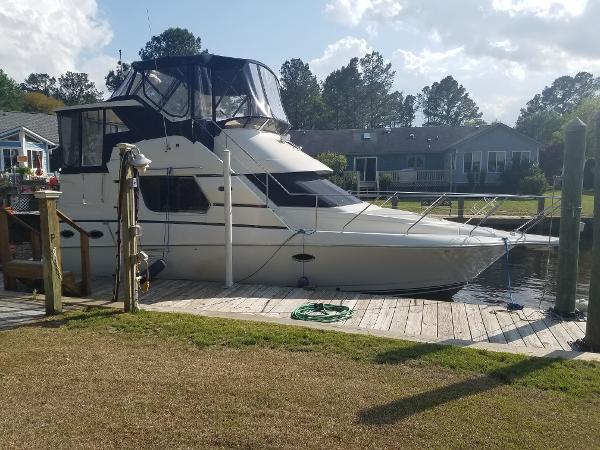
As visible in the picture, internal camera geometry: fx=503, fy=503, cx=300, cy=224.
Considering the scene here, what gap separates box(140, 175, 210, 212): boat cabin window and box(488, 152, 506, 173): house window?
29255mm

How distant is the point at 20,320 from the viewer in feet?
19.5

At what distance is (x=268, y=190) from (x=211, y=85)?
2.31 meters

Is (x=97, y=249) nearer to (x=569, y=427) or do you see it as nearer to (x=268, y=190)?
(x=268, y=190)

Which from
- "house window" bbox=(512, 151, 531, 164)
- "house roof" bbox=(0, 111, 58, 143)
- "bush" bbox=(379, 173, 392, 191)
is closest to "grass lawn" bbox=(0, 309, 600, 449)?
"bush" bbox=(379, 173, 392, 191)

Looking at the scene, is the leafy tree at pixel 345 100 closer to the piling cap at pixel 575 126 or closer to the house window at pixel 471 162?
the house window at pixel 471 162

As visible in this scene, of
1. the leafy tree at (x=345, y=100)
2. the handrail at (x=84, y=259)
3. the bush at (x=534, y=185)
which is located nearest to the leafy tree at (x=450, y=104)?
the leafy tree at (x=345, y=100)

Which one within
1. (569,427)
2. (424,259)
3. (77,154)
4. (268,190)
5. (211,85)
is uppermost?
(211,85)

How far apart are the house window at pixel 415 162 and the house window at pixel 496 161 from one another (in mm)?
4493

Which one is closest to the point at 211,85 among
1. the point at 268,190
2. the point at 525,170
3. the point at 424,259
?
the point at 268,190

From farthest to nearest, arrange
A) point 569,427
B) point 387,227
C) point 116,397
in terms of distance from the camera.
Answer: point 387,227
point 116,397
point 569,427

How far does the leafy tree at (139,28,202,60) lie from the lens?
59.1 metres

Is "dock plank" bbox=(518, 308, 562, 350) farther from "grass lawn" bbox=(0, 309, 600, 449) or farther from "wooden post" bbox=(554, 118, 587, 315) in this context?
"grass lawn" bbox=(0, 309, 600, 449)

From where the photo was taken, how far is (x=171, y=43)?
197 feet

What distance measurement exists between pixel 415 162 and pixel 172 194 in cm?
2948
